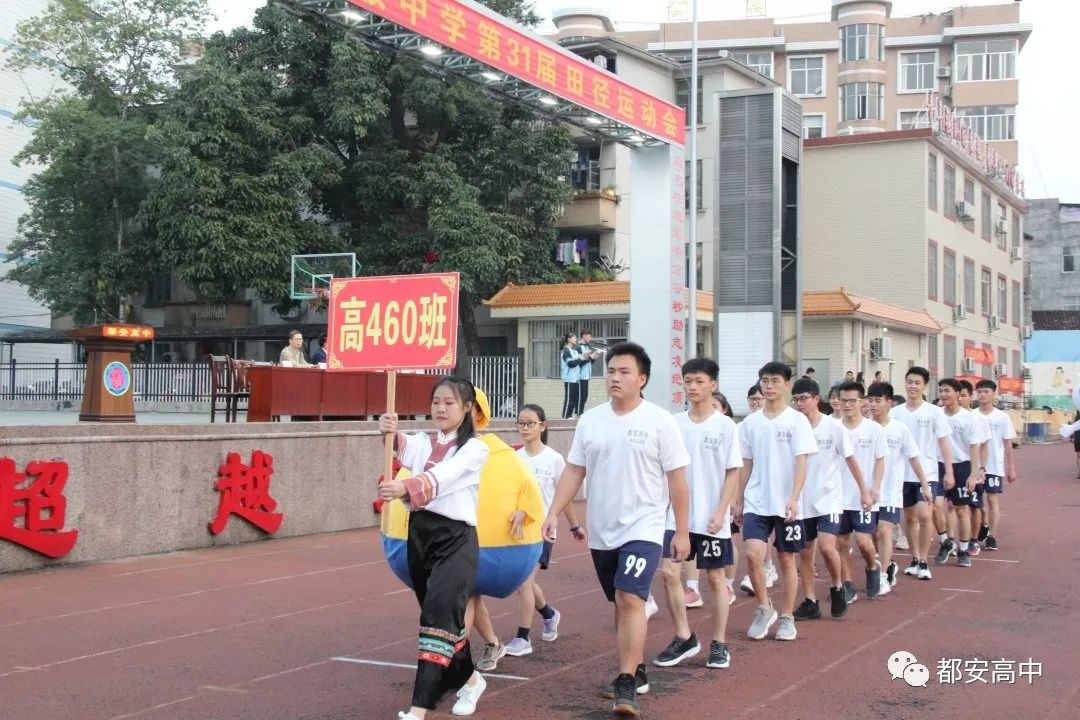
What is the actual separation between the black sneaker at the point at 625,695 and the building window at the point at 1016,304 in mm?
51960

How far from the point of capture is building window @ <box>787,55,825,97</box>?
63875 mm

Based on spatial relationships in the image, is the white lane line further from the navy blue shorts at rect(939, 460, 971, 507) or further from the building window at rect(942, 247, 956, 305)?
the building window at rect(942, 247, 956, 305)

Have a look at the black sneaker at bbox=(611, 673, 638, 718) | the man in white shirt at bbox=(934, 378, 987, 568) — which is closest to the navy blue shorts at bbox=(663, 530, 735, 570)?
the black sneaker at bbox=(611, 673, 638, 718)

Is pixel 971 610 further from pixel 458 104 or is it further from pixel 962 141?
pixel 962 141

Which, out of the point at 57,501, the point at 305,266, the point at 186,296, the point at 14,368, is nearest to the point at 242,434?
the point at 57,501

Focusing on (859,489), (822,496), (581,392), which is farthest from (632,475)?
(581,392)

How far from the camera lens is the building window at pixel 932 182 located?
39.8 m

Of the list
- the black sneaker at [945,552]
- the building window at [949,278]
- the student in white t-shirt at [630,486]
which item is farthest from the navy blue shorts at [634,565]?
the building window at [949,278]

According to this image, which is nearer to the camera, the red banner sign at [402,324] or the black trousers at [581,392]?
the red banner sign at [402,324]

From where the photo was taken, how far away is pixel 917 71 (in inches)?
2544

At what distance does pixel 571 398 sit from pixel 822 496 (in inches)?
561

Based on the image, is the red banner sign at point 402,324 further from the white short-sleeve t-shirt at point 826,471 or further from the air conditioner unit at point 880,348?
the air conditioner unit at point 880,348

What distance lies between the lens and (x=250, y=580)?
427 inches

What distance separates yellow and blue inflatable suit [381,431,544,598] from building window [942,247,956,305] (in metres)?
38.4
